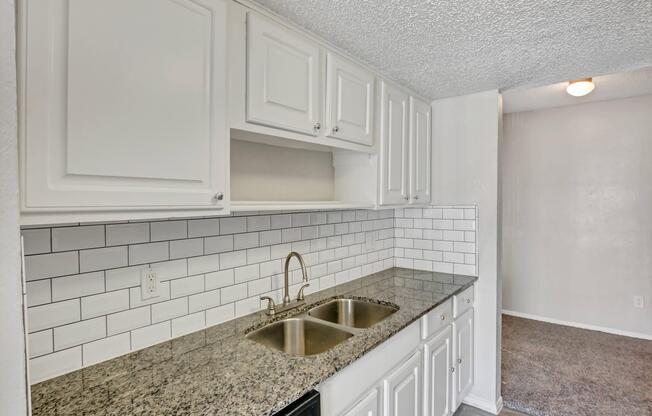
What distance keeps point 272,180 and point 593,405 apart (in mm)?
2711

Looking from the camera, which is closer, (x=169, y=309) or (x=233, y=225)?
(x=169, y=309)

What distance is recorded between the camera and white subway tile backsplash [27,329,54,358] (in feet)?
3.38

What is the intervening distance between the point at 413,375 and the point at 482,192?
137 centimetres

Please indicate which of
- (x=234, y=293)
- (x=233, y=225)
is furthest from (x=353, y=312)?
(x=233, y=225)

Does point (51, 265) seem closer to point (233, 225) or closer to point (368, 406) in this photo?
point (233, 225)

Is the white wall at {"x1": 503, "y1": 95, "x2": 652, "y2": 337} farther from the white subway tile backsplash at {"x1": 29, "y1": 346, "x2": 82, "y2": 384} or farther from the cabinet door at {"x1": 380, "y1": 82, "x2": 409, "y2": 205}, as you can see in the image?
the white subway tile backsplash at {"x1": 29, "y1": 346, "x2": 82, "y2": 384}

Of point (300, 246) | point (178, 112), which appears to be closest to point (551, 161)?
point (300, 246)

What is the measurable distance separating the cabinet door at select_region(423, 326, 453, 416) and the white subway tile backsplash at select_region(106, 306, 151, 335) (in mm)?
1367

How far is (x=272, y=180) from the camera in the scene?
1824mm

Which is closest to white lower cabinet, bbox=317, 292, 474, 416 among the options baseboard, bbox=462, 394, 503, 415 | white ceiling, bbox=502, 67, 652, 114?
baseboard, bbox=462, 394, 503, 415

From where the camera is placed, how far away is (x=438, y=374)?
78.7 inches

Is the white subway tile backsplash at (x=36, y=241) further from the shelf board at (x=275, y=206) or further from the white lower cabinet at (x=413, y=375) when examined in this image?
the white lower cabinet at (x=413, y=375)

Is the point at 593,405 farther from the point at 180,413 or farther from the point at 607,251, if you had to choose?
the point at 180,413

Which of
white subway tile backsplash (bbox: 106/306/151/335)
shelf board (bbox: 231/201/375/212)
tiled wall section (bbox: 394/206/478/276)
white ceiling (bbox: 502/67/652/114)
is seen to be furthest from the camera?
white ceiling (bbox: 502/67/652/114)
